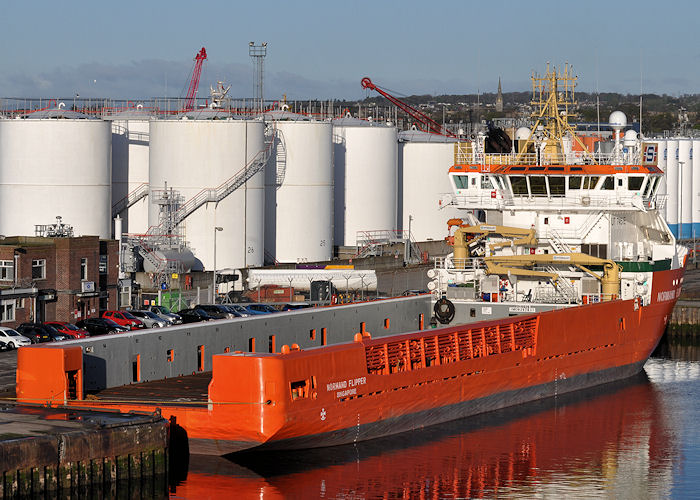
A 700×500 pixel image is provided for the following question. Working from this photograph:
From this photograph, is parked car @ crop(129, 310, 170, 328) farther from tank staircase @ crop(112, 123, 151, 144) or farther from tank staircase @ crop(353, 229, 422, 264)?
tank staircase @ crop(353, 229, 422, 264)

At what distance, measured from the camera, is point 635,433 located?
40.3 m

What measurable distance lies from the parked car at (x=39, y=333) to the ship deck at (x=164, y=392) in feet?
33.7

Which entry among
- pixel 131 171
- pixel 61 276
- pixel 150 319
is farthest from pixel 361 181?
pixel 150 319

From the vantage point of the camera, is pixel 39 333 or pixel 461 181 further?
→ pixel 461 181

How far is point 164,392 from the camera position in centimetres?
3516

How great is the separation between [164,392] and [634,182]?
2172 centimetres

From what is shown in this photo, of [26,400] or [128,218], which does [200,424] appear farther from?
[128,218]

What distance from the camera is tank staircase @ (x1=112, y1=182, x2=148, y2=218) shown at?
257 ft

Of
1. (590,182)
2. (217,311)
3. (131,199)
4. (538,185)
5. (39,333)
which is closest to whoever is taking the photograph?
(39,333)

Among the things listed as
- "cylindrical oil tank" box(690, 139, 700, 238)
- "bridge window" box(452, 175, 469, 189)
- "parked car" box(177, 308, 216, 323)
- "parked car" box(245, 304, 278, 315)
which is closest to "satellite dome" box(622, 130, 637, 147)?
"bridge window" box(452, 175, 469, 189)

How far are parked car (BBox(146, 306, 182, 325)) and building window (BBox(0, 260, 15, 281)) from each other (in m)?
5.93

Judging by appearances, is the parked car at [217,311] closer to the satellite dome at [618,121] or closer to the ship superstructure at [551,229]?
the ship superstructure at [551,229]

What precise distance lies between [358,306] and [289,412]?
13.4m

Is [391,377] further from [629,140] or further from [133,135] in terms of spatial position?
[133,135]
